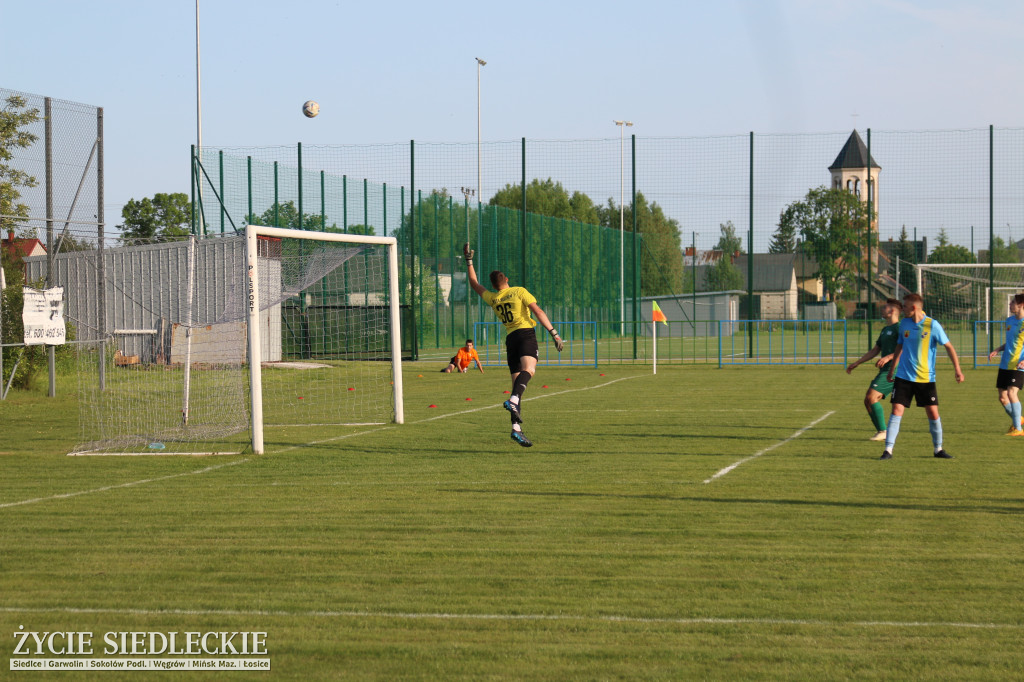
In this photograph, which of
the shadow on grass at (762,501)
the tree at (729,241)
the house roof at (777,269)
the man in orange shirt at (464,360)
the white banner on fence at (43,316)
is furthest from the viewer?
the house roof at (777,269)

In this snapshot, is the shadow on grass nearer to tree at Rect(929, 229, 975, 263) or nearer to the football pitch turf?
the football pitch turf

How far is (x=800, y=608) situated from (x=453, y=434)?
845 centimetres

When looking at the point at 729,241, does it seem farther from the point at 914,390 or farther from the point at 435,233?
the point at 914,390

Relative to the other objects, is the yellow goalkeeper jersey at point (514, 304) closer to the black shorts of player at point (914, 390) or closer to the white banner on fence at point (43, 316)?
the black shorts of player at point (914, 390)

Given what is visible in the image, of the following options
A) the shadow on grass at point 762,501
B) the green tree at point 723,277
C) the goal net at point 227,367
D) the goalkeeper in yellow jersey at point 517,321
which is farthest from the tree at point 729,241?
the shadow on grass at point 762,501

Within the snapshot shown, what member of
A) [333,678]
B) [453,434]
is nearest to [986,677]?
[333,678]

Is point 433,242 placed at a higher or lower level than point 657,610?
higher

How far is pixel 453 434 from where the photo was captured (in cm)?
1370

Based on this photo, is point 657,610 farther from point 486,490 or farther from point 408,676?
point 486,490

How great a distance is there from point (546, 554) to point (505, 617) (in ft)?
4.63

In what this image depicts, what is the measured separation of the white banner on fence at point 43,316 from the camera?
14039 millimetres

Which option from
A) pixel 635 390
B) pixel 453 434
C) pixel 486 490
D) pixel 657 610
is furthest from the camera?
pixel 635 390

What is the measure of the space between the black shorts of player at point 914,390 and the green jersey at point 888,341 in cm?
119

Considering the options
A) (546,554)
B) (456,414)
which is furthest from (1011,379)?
(546,554)
